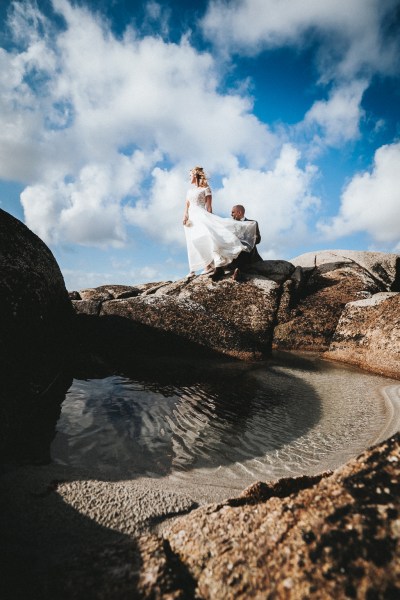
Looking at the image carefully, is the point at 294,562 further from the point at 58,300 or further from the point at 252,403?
the point at 58,300

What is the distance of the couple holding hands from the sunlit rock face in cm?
592

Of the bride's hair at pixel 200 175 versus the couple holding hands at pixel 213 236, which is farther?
the bride's hair at pixel 200 175

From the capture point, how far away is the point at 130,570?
154cm

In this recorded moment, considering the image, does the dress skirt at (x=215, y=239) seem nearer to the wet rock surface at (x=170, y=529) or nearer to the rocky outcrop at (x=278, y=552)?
the wet rock surface at (x=170, y=529)

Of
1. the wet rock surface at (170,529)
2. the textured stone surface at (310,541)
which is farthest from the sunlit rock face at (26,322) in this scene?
the textured stone surface at (310,541)

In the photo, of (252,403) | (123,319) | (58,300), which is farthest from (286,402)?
(123,319)

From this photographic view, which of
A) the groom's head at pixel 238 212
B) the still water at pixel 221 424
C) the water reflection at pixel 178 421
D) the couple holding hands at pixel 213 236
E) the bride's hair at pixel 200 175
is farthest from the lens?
the bride's hair at pixel 200 175

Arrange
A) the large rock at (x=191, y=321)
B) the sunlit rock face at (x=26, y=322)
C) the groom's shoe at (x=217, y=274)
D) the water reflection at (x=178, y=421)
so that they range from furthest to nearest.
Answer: the groom's shoe at (x=217, y=274) < the large rock at (x=191, y=321) < the sunlit rock face at (x=26, y=322) < the water reflection at (x=178, y=421)

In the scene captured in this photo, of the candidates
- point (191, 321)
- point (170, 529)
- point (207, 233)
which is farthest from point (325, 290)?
point (170, 529)

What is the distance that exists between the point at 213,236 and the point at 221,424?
765 centimetres

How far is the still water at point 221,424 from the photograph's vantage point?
3.14m

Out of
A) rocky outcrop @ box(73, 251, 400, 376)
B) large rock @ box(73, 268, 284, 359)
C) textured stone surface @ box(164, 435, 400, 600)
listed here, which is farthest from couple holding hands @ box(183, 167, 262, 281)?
textured stone surface @ box(164, 435, 400, 600)

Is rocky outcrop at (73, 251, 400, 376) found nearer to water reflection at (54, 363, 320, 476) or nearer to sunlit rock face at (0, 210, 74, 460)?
water reflection at (54, 363, 320, 476)

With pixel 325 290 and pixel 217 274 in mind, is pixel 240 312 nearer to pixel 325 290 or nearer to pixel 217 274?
pixel 217 274
